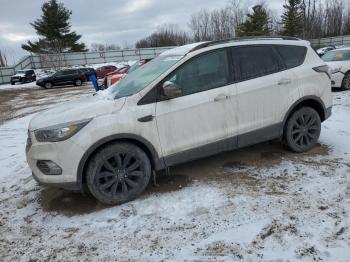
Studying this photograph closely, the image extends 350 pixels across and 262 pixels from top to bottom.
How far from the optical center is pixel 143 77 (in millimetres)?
4492

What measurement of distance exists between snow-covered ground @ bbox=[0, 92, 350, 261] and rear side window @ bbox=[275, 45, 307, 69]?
1450mm

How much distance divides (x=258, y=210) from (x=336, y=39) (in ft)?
194

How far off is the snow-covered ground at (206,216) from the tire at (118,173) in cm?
15

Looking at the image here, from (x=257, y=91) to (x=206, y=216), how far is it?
197 centimetres

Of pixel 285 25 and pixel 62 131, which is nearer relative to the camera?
pixel 62 131

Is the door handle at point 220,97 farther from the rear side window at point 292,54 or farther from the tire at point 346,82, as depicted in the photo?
the tire at point 346,82

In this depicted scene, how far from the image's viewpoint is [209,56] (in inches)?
174

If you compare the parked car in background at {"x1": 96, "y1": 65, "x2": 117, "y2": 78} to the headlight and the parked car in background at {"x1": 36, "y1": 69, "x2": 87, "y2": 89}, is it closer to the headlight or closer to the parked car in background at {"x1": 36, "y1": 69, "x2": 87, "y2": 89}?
the parked car in background at {"x1": 36, "y1": 69, "x2": 87, "y2": 89}

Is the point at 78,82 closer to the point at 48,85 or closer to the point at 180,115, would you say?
the point at 48,85

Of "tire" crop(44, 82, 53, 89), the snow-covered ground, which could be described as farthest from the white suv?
"tire" crop(44, 82, 53, 89)

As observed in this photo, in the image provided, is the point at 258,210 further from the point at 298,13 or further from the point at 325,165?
the point at 298,13

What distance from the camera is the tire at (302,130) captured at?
5.03m

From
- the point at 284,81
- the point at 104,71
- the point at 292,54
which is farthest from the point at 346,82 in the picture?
the point at 104,71

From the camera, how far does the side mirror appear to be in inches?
157
